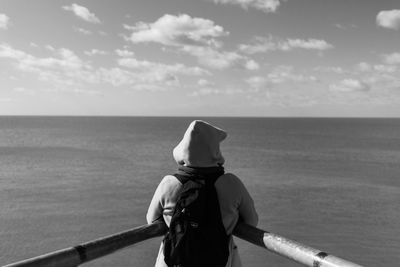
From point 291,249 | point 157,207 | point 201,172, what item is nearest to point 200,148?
point 201,172

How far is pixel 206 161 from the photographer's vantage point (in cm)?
251

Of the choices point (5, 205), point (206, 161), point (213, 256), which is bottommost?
point (5, 205)

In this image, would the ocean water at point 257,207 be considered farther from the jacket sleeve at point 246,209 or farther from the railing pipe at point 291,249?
the railing pipe at point 291,249

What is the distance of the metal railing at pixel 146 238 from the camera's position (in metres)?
1.86

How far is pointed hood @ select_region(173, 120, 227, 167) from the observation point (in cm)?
250

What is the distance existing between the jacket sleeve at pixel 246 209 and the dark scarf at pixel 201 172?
0.19 metres

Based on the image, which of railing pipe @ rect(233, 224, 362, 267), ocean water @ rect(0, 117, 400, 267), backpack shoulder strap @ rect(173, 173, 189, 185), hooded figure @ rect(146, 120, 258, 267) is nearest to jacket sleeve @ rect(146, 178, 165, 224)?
hooded figure @ rect(146, 120, 258, 267)

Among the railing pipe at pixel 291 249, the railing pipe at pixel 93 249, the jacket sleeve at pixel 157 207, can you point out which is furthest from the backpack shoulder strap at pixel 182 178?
the railing pipe at pixel 291 249

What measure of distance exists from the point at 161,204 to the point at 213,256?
1.60 feet

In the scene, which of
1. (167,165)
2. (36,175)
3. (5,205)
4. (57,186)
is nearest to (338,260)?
(5,205)

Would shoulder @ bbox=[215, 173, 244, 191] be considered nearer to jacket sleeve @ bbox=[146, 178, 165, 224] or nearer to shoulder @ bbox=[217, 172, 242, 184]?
shoulder @ bbox=[217, 172, 242, 184]

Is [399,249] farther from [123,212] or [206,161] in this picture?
[206,161]

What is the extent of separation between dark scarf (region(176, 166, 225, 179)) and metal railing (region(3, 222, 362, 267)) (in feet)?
1.20

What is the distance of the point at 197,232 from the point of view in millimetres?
2359
